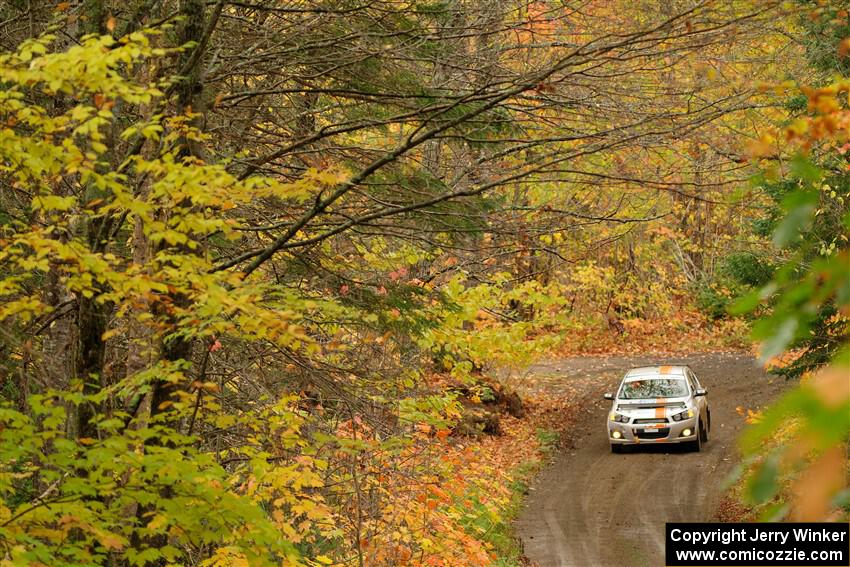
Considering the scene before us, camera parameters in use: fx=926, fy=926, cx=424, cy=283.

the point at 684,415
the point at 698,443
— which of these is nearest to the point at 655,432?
the point at 684,415

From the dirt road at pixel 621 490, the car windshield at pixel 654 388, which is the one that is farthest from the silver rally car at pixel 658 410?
the dirt road at pixel 621 490

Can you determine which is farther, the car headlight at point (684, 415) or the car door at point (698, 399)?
the car door at point (698, 399)

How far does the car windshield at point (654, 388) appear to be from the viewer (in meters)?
20.6

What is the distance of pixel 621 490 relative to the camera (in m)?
19.0

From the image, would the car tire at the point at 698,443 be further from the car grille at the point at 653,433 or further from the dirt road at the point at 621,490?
the car grille at the point at 653,433

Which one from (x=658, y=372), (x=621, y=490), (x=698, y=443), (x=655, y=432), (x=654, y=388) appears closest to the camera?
(x=621, y=490)

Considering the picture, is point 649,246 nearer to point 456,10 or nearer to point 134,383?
point 456,10

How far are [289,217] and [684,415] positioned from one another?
13.9 m

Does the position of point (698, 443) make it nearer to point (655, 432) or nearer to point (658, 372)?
point (655, 432)

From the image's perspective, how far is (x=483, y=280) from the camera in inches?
539

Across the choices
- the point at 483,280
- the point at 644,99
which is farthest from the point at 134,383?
the point at 483,280

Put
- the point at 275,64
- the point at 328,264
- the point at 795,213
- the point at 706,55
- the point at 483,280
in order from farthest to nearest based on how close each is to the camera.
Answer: the point at 483,280
the point at 328,264
the point at 275,64
the point at 706,55
the point at 795,213

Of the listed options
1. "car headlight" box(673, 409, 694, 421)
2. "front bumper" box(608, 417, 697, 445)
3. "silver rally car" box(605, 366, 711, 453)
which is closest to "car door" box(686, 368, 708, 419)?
"silver rally car" box(605, 366, 711, 453)

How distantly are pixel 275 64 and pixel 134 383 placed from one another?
325cm
